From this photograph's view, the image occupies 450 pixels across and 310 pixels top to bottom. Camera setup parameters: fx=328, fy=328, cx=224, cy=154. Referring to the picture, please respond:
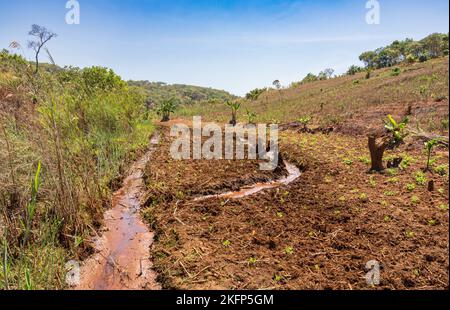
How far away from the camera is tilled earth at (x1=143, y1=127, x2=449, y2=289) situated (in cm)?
367

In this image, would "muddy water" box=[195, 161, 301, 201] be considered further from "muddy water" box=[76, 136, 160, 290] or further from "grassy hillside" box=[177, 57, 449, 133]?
"grassy hillside" box=[177, 57, 449, 133]

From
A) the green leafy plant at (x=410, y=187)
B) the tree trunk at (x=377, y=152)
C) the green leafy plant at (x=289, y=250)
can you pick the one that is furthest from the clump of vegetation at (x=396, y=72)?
the green leafy plant at (x=289, y=250)

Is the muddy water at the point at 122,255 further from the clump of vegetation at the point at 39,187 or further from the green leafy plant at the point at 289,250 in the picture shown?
the green leafy plant at the point at 289,250

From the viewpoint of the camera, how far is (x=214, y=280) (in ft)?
12.2

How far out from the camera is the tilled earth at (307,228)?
3670 millimetres

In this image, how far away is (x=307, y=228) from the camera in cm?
484

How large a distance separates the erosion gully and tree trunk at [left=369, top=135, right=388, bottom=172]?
188 cm

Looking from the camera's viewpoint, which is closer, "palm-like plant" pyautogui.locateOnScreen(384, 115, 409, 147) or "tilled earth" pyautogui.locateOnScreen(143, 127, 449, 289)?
"tilled earth" pyautogui.locateOnScreen(143, 127, 449, 289)

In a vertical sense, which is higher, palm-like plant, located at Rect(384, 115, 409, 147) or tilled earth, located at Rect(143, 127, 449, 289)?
palm-like plant, located at Rect(384, 115, 409, 147)

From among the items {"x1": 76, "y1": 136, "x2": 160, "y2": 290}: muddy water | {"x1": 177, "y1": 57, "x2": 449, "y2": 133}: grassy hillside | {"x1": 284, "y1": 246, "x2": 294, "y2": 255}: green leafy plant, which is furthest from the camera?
{"x1": 177, "y1": 57, "x2": 449, "y2": 133}: grassy hillside

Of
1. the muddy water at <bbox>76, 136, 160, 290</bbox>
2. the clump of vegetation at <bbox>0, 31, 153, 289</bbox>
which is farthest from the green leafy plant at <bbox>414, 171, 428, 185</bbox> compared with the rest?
the clump of vegetation at <bbox>0, 31, 153, 289</bbox>

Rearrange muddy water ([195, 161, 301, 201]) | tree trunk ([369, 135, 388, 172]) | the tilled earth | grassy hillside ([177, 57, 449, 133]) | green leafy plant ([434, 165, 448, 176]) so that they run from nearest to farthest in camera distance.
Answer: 1. the tilled earth
2. green leafy plant ([434, 165, 448, 176])
3. muddy water ([195, 161, 301, 201])
4. tree trunk ([369, 135, 388, 172])
5. grassy hillside ([177, 57, 449, 133])

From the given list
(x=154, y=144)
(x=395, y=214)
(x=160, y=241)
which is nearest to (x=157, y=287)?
(x=160, y=241)

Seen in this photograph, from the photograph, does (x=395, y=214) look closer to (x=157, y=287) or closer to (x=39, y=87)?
(x=157, y=287)
